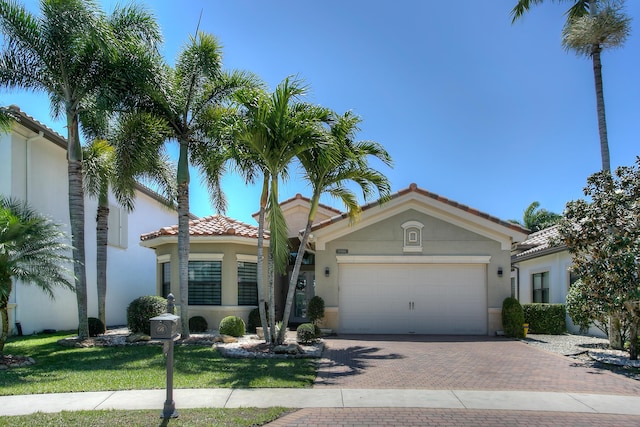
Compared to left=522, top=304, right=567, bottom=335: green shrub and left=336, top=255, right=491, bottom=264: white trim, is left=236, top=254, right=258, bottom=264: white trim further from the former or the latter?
left=522, top=304, right=567, bottom=335: green shrub

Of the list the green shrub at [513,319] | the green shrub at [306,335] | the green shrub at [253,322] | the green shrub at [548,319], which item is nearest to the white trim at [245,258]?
the green shrub at [253,322]

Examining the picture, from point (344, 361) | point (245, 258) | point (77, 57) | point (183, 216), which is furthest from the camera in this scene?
point (245, 258)

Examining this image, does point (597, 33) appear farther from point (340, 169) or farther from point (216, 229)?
point (216, 229)

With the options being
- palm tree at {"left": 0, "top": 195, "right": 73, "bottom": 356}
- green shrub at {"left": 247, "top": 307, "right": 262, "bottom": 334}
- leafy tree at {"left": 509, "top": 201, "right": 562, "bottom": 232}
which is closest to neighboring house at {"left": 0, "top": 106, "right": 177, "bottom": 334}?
palm tree at {"left": 0, "top": 195, "right": 73, "bottom": 356}

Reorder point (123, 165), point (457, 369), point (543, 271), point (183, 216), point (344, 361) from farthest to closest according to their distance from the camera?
point (543, 271)
point (183, 216)
point (123, 165)
point (344, 361)
point (457, 369)

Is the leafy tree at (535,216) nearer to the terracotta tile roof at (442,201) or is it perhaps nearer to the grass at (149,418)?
the terracotta tile roof at (442,201)

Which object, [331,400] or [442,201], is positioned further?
[442,201]

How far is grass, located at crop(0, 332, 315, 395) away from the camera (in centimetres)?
844

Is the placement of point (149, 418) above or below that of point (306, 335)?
above

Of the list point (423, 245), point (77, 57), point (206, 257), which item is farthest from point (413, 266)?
point (77, 57)

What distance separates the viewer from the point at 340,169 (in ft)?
42.3

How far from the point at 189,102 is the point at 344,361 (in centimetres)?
839

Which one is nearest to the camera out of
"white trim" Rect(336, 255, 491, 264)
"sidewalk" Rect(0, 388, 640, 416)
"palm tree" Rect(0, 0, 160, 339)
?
"sidewalk" Rect(0, 388, 640, 416)

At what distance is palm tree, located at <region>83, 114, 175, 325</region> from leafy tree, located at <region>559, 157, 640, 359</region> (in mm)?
11552
